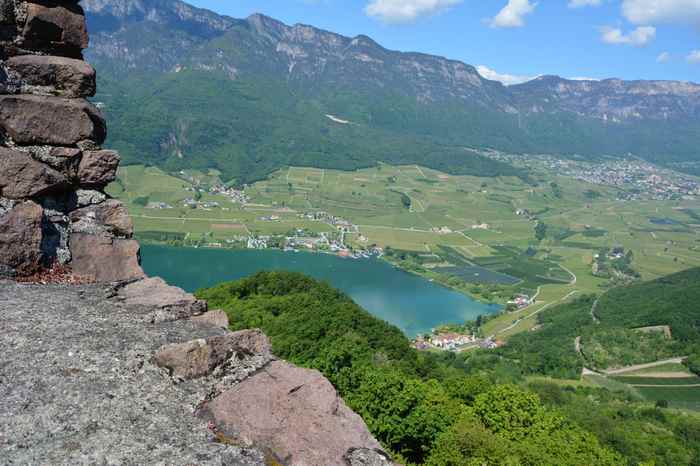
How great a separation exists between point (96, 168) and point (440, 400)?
12.4m

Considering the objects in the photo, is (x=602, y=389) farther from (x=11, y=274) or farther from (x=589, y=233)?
(x=589, y=233)

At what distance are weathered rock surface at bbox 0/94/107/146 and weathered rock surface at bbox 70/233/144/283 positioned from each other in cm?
153

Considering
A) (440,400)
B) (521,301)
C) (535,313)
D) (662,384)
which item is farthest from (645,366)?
(440,400)

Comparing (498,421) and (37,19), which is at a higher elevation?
(37,19)

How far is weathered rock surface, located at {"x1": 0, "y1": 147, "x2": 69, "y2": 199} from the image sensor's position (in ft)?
22.1

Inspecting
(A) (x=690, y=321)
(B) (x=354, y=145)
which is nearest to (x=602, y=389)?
(A) (x=690, y=321)

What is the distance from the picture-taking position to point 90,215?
7.72 metres

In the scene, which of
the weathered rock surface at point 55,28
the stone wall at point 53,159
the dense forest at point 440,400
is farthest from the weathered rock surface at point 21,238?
the dense forest at point 440,400

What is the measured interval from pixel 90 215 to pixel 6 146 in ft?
4.73

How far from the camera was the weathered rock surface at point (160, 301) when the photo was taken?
595 cm

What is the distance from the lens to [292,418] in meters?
4.56

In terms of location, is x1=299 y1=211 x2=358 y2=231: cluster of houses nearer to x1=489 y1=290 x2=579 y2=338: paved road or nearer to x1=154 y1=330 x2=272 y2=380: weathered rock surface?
x1=489 y1=290 x2=579 y2=338: paved road

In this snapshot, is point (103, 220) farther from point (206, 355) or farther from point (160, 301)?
point (206, 355)

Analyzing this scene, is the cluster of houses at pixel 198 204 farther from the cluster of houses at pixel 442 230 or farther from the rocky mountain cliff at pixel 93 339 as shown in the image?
the rocky mountain cliff at pixel 93 339
